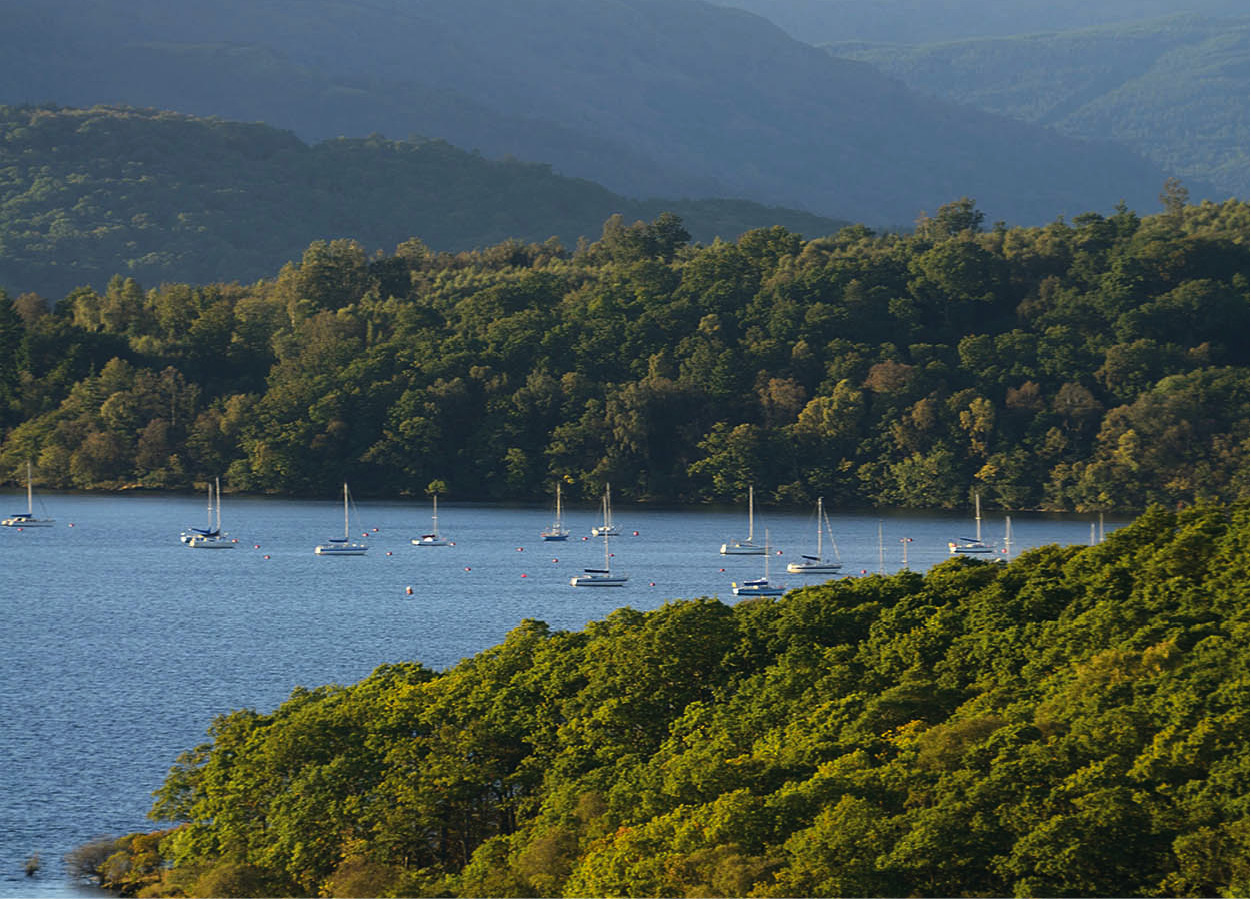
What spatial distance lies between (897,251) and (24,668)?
4306 inches

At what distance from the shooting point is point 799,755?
31.2 metres

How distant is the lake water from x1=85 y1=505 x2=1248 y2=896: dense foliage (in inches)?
256

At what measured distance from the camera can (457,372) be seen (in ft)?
492

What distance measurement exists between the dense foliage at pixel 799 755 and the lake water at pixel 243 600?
650 centimetres

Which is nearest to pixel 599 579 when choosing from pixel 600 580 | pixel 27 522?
pixel 600 580

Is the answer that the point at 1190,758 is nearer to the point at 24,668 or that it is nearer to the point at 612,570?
the point at 24,668

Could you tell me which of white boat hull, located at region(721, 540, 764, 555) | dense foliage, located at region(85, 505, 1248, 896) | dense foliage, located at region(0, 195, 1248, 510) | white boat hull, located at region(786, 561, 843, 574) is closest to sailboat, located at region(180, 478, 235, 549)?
white boat hull, located at region(721, 540, 764, 555)

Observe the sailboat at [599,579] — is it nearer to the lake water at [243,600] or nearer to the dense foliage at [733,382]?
the lake water at [243,600]

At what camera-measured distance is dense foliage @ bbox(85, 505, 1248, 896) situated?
27.6 meters

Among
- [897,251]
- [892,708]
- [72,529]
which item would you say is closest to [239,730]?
[892,708]

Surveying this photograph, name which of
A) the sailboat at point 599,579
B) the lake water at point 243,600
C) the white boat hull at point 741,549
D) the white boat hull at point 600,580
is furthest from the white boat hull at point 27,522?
the white boat hull at point 600,580

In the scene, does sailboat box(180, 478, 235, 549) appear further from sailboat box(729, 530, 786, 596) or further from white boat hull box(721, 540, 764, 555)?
sailboat box(729, 530, 786, 596)

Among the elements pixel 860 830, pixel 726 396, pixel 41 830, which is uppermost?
pixel 726 396

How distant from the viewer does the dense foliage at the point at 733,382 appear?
13688 cm
